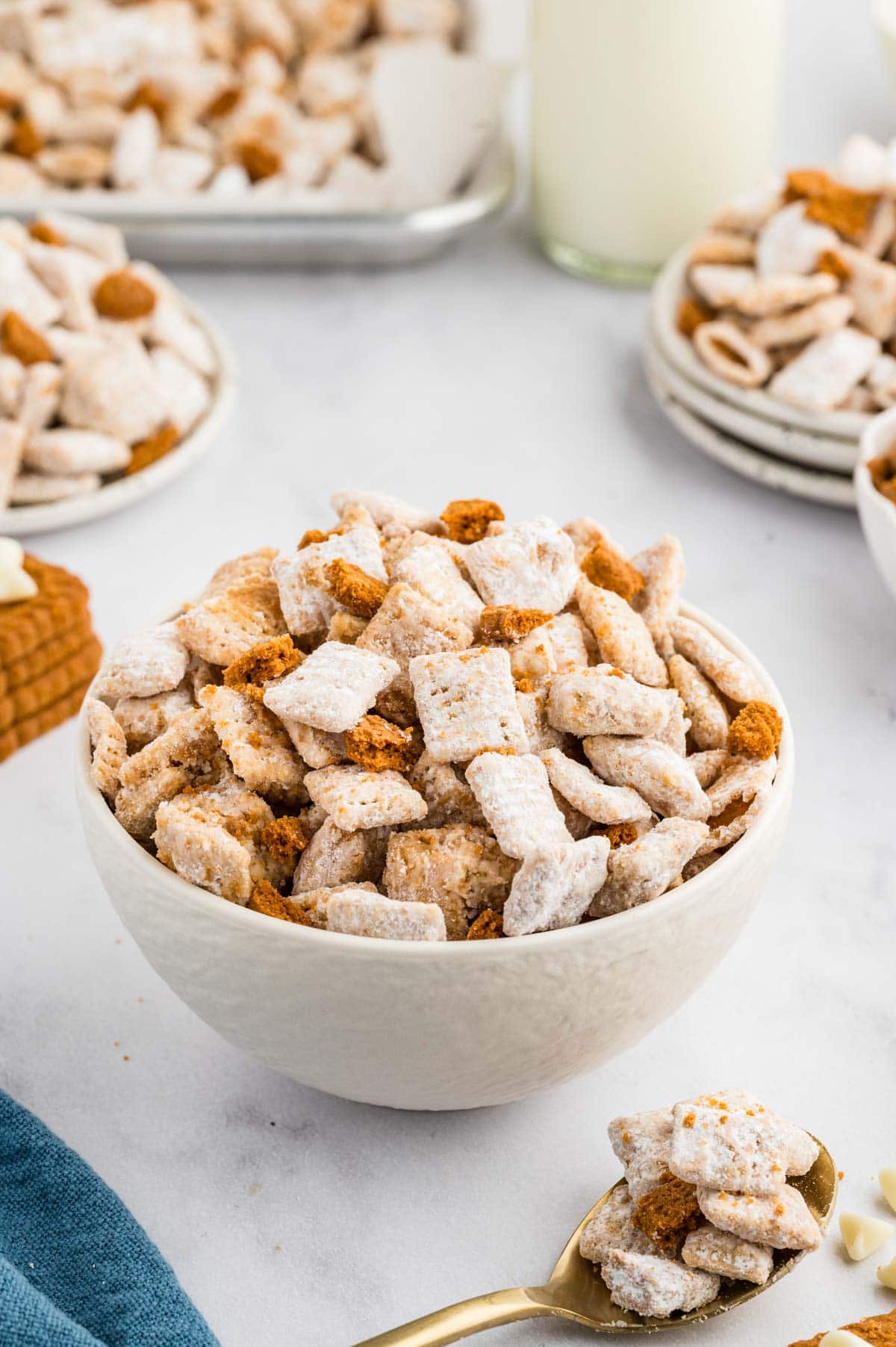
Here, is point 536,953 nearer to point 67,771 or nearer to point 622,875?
point 622,875

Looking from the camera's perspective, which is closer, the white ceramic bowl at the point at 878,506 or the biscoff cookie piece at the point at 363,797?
the biscoff cookie piece at the point at 363,797

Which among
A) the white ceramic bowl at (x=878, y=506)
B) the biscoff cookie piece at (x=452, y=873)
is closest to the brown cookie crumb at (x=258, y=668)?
the biscoff cookie piece at (x=452, y=873)

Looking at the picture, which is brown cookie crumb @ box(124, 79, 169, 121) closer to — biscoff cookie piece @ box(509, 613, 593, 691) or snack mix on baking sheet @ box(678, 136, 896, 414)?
snack mix on baking sheet @ box(678, 136, 896, 414)

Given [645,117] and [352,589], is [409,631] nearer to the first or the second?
[352,589]

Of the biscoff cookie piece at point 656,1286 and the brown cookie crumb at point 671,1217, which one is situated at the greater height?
the brown cookie crumb at point 671,1217

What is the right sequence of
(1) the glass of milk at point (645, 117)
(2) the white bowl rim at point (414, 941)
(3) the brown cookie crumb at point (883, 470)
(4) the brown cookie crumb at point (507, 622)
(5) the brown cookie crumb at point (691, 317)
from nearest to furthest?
(2) the white bowl rim at point (414, 941) → (4) the brown cookie crumb at point (507, 622) → (3) the brown cookie crumb at point (883, 470) → (5) the brown cookie crumb at point (691, 317) → (1) the glass of milk at point (645, 117)

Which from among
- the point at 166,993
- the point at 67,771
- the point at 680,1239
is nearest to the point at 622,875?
the point at 680,1239

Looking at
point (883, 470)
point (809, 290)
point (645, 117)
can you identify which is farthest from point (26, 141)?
point (883, 470)

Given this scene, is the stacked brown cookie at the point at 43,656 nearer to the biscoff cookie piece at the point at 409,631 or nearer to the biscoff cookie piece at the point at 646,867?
the biscoff cookie piece at the point at 409,631
